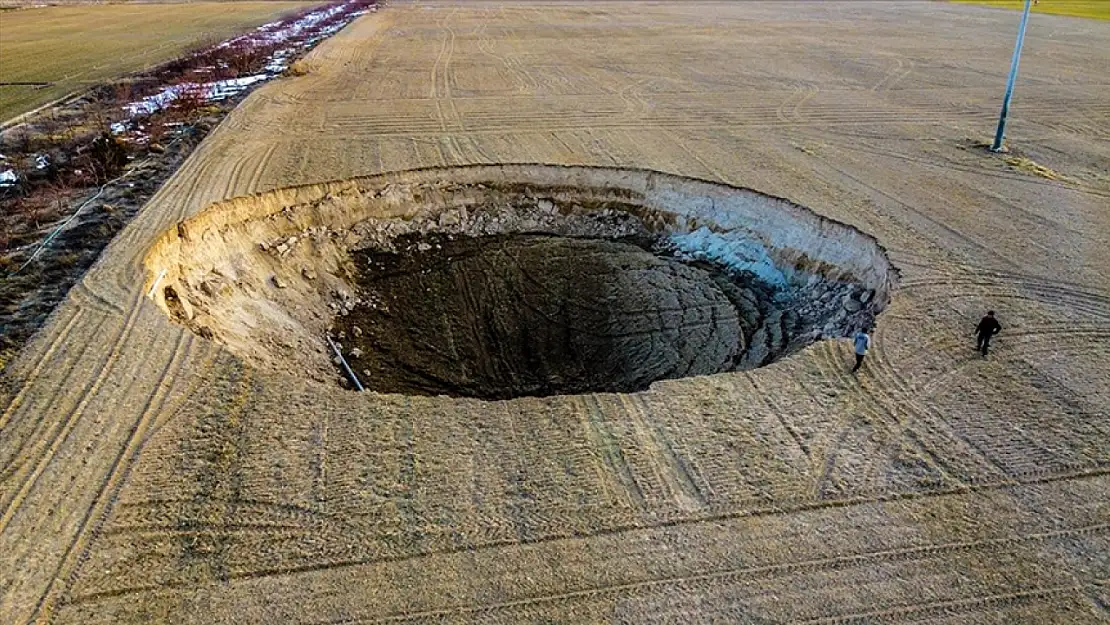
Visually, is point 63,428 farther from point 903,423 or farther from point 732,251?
point 732,251

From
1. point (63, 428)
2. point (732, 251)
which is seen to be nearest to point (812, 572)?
point (63, 428)

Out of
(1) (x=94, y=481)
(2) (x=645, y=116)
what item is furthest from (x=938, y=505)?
(2) (x=645, y=116)

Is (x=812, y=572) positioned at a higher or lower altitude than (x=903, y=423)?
lower

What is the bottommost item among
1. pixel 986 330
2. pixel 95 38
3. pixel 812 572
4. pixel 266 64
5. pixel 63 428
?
pixel 812 572

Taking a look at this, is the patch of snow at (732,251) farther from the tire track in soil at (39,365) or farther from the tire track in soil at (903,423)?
the tire track in soil at (39,365)

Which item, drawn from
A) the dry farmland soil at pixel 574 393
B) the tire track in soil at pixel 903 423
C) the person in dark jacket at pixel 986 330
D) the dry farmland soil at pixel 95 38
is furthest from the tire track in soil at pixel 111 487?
the dry farmland soil at pixel 95 38
